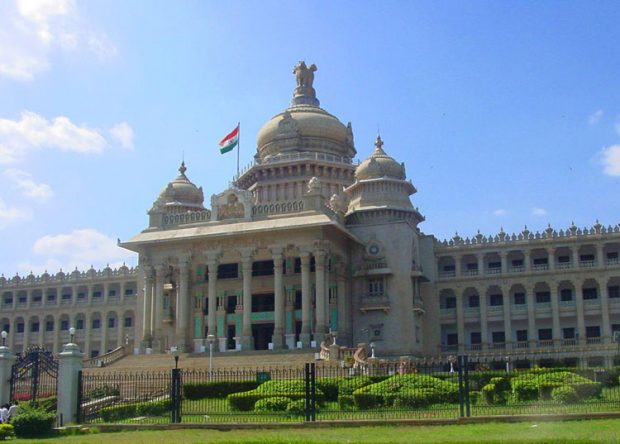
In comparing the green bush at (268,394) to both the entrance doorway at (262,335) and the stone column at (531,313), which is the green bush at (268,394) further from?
the stone column at (531,313)

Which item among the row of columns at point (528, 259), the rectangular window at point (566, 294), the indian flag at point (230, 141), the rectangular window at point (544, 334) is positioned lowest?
the rectangular window at point (544, 334)

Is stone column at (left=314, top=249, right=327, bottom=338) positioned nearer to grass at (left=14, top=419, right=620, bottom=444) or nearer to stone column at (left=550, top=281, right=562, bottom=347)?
stone column at (left=550, top=281, right=562, bottom=347)

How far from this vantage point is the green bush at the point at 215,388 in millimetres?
33625

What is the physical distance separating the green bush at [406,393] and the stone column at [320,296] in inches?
871

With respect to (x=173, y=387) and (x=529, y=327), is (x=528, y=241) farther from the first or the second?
(x=173, y=387)

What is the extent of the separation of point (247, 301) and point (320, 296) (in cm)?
505

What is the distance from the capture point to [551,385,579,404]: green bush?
25.8 metres

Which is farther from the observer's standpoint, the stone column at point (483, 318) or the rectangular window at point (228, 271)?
the stone column at point (483, 318)

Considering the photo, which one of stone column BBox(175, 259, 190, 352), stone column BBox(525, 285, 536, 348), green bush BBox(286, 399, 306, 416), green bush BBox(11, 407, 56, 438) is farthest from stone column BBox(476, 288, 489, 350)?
green bush BBox(11, 407, 56, 438)

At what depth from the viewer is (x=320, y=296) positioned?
167 feet

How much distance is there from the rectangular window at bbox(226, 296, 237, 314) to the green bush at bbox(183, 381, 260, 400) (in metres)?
22.4

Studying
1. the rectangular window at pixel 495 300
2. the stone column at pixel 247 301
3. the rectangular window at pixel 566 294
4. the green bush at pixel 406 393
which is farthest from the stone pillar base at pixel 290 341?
the green bush at pixel 406 393

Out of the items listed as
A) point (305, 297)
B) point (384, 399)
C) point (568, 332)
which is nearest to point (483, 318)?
point (568, 332)

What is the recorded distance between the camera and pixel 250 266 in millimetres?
52812
